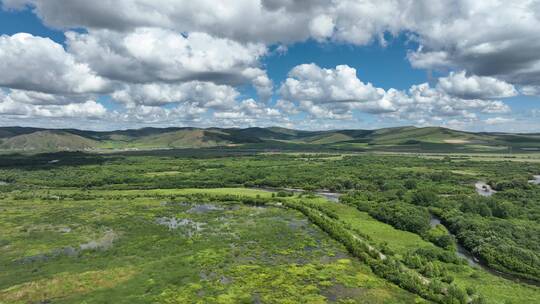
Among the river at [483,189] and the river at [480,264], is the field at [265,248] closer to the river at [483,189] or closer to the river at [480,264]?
the river at [480,264]

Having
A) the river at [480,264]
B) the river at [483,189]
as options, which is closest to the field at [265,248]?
the river at [480,264]

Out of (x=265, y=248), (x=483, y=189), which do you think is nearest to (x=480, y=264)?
(x=265, y=248)

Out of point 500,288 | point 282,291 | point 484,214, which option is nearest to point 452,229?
point 484,214

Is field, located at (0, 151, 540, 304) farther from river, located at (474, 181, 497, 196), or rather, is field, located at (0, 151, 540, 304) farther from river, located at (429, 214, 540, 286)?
river, located at (474, 181, 497, 196)

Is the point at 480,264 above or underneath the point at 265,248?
underneath

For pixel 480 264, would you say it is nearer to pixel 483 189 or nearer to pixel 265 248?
pixel 265 248

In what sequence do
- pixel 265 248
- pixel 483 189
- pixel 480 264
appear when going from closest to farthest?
pixel 480 264, pixel 265 248, pixel 483 189

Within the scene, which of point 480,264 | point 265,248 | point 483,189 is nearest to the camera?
point 480,264

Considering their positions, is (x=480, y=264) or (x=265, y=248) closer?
(x=480, y=264)

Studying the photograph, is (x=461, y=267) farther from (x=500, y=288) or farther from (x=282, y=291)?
(x=282, y=291)
